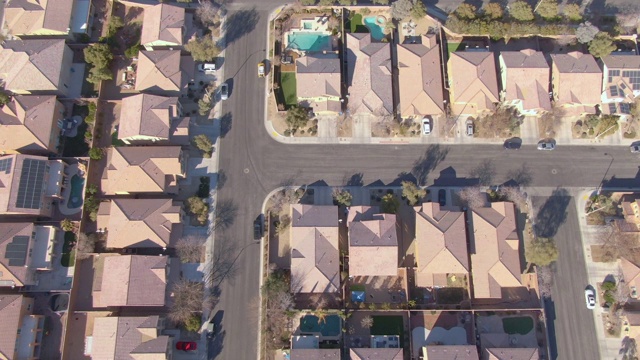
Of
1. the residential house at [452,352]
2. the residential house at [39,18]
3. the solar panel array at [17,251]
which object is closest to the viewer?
the residential house at [452,352]

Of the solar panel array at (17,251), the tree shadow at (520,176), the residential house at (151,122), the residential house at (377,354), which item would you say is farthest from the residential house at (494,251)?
the solar panel array at (17,251)

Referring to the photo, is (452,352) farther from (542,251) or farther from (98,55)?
(98,55)

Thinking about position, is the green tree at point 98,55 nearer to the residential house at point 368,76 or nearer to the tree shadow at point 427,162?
the residential house at point 368,76

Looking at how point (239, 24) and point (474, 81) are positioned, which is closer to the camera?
point (474, 81)

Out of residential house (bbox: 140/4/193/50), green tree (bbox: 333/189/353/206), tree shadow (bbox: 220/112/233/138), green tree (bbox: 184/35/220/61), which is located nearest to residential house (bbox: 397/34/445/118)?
green tree (bbox: 333/189/353/206)

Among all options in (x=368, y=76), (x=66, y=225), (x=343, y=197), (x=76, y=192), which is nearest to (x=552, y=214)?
(x=343, y=197)

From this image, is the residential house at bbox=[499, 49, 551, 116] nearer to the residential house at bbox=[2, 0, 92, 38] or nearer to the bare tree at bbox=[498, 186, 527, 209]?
the bare tree at bbox=[498, 186, 527, 209]
